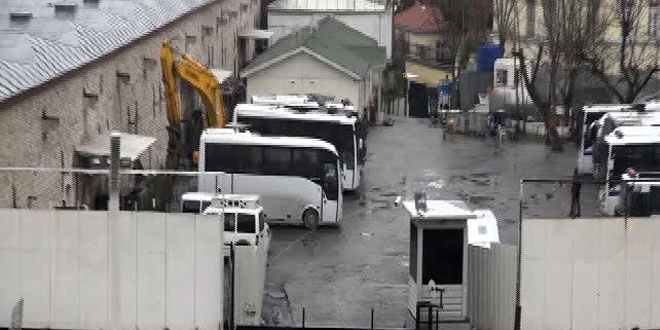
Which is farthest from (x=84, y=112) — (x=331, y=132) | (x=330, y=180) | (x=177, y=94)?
(x=331, y=132)

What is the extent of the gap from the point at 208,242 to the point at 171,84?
525 inches

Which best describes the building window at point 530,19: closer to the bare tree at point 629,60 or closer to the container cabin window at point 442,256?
the bare tree at point 629,60

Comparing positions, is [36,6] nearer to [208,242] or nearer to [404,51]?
[208,242]

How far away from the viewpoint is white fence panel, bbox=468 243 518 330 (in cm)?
1385

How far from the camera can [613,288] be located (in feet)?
44.5

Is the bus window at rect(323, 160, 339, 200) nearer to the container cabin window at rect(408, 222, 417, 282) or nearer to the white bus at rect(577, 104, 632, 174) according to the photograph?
the white bus at rect(577, 104, 632, 174)

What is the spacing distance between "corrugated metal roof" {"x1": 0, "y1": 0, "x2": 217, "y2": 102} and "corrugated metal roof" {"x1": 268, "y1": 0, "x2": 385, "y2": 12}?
17412 millimetres

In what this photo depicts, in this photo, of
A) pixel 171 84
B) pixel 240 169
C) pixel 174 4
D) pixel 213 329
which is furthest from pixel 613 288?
pixel 174 4

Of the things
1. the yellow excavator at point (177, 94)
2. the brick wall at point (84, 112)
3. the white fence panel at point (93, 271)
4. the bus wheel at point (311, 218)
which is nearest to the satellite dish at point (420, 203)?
the white fence panel at point (93, 271)

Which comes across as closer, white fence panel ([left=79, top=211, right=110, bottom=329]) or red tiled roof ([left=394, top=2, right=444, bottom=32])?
white fence panel ([left=79, top=211, right=110, bottom=329])

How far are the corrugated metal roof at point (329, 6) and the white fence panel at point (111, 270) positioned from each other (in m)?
33.5

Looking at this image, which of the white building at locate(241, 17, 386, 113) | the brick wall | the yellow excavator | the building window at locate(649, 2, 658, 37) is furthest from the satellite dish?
the building window at locate(649, 2, 658, 37)

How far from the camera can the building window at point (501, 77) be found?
1591 inches

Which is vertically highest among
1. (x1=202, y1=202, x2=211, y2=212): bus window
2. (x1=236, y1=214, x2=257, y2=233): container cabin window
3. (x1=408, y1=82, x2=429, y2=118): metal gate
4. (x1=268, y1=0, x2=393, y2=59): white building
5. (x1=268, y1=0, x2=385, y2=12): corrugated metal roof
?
(x1=268, y1=0, x2=385, y2=12): corrugated metal roof
